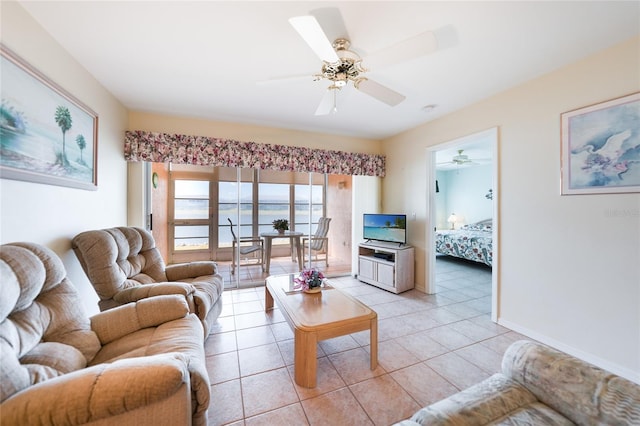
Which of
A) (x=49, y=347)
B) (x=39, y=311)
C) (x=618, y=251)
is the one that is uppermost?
(x=618, y=251)

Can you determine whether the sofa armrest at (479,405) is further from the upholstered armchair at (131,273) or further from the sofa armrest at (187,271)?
the sofa armrest at (187,271)

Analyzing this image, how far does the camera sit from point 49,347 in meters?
1.13

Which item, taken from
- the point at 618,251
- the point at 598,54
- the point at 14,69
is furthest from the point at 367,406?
the point at 598,54

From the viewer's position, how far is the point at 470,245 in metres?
4.67

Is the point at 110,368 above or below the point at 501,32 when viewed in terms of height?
below

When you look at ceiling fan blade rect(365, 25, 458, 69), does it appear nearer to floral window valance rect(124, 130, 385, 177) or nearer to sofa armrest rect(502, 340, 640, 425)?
sofa armrest rect(502, 340, 640, 425)

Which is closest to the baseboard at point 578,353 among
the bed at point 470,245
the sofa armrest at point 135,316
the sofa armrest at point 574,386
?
the sofa armrest at point 574,386

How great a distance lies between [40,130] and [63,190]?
464 mm

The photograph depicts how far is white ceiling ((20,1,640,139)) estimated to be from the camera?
1.50 meters

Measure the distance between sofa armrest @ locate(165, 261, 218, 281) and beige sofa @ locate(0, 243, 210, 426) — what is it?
36.5 inches

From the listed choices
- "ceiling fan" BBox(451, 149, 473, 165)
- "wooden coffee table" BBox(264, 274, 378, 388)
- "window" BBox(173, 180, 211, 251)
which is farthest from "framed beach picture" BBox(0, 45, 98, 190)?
"ceiling fan" BBox(451, 149, 473, 165)

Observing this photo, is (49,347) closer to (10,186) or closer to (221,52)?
(10,186)

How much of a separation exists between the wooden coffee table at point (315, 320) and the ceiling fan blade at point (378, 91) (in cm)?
176

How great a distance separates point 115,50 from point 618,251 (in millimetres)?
4164
